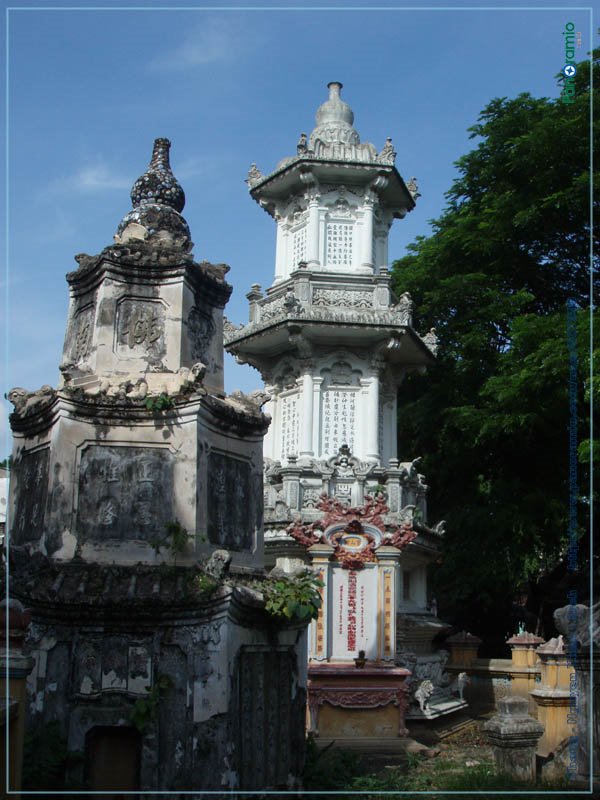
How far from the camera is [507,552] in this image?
2284cm

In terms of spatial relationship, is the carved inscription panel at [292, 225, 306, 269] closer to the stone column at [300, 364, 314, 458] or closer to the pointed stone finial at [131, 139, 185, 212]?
the stone column at [300, 364, 314, 458]

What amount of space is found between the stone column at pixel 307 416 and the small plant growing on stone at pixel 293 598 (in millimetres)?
10557

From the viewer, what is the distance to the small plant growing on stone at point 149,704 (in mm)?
8469

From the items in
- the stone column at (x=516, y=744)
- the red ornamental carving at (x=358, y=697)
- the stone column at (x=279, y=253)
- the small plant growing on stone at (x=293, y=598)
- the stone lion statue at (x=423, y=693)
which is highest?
the stone column at (x=279, y=253)

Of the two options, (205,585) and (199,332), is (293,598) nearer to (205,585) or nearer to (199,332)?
(205,585)

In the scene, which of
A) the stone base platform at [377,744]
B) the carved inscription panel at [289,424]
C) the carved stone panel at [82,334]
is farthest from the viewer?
the carved inscription panel at [289,424]

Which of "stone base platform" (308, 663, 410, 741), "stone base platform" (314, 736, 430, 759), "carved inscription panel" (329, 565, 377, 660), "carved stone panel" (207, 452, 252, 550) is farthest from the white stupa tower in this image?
"carved stone panel" (207, 452, 252, 550)

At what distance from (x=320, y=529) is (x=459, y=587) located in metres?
7.96

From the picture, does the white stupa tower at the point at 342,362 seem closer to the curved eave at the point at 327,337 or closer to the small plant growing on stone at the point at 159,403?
the curved eave at the point at 327,337

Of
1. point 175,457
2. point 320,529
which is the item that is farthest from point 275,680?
point 320,529

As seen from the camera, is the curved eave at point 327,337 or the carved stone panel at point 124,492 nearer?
the carved stone panel at point 124,492

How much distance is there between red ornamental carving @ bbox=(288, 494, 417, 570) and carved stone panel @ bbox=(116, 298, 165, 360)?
7218 millimetres

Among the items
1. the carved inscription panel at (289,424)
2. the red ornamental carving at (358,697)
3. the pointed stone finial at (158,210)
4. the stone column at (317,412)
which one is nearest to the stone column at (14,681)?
the pointed stone finial at (158,210)

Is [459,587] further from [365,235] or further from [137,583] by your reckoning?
[137,583]
